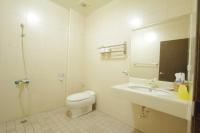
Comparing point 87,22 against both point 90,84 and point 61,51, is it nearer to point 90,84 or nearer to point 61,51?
point 61,51

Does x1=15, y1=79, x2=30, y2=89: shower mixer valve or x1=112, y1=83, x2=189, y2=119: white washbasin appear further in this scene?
x1=15, y1=79, x2=30, y2=89: shower mixer valve

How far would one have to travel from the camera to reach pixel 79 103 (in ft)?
7.57

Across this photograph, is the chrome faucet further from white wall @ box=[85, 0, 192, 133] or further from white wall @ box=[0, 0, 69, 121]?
white wall @ box=[0, 0, 69, 121]

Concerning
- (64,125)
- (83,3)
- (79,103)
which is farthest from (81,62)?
(64,125)

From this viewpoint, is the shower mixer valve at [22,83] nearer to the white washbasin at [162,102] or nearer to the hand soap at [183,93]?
the white washbasin at [162,102]

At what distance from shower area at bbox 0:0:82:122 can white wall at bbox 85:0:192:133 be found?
17.3 inches

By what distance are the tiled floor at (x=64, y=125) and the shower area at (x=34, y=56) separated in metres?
0.25

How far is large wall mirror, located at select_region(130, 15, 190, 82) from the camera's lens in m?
1.53

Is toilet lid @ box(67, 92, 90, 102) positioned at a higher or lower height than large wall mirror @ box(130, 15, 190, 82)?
lower

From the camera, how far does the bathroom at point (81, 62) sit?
1.75 meters

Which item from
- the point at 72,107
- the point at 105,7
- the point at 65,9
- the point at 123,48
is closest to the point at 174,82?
the point at 123,48

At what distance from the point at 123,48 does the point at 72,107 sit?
1427 millimetres

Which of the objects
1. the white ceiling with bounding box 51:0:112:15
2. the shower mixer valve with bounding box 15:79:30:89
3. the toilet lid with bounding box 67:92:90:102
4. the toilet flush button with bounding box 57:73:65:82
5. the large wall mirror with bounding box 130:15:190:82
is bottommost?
the toilet lid with bounding box 67:92:90:102

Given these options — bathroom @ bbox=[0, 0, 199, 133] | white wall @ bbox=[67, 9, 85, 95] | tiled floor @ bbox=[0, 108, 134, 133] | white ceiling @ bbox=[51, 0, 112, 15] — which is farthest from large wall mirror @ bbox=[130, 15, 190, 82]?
white wall @ bbox=[67, 9, 85, 95]
